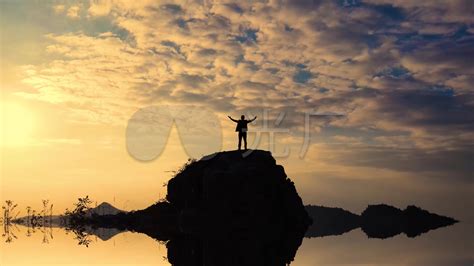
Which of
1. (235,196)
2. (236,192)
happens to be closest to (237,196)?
(235,196)

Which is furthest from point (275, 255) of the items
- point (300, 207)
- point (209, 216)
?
point (300, 207)

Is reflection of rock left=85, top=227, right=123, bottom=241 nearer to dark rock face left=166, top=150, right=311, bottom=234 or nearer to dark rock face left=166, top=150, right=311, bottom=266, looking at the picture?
dark rock face left=166, top=150, right=311, bottom=266

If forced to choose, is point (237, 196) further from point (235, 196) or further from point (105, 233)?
point (105, 233)

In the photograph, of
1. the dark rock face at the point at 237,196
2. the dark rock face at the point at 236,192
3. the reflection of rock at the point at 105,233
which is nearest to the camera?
the reflection of rock at the point at 105,233

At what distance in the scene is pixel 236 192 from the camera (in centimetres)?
8862

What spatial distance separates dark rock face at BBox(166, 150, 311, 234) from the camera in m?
88.5

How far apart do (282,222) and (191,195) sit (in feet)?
55.7

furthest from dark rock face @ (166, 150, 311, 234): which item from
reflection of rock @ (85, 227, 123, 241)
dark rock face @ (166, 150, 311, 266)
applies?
reflection of rock @ (85, 227, 123, 241)

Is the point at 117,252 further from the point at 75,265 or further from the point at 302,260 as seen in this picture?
the point at 302,260

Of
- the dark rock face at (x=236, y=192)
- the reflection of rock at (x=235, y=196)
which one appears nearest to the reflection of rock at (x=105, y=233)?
the reflection of rock at (x=235, y=196)

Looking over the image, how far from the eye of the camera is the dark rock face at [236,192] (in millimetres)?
88500

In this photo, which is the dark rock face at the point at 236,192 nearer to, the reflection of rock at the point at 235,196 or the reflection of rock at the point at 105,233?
the reflection of rock at the point at 235,196

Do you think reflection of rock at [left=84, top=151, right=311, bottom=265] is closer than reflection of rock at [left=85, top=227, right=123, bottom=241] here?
No

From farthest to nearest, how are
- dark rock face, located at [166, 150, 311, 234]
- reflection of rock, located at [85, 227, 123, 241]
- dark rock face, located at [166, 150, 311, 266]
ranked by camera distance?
dark rock face, located at [166, 150, 311, 234], dark rock face, located at [166, 150, 311, 266], reflection of rock, located at [85, 227, 123, 241]
